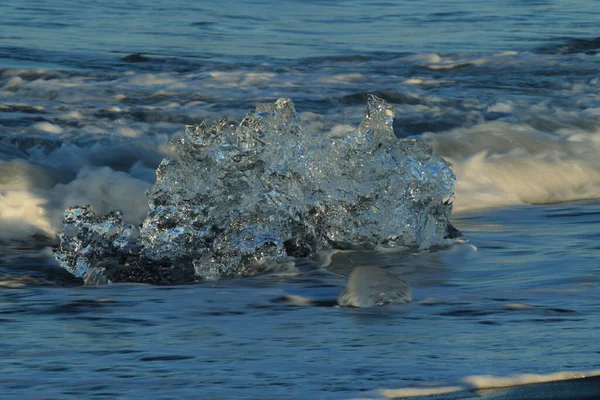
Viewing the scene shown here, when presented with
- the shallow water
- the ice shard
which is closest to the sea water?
the shallow water

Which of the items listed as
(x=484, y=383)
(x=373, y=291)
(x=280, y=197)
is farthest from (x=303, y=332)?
(x=280, y=197)

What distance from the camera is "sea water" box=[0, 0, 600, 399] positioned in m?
3.38

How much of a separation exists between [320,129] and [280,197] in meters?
4.27

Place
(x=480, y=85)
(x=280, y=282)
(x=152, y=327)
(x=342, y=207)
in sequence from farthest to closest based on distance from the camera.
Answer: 1. (x=480, y=85)
2. (x=342, y=207)
3. (x=280, y=282)
4. (x=152, y=327)

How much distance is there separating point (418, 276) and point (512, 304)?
2.56ft

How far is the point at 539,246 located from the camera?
Answer: 5500mm

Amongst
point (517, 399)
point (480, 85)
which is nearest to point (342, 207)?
point (517, 399)

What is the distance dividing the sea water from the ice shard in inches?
7.4

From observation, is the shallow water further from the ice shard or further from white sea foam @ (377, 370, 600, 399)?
the ice shard

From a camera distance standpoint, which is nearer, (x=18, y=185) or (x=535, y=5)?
(x=18, y=185)

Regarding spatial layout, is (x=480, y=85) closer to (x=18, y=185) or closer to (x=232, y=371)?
(x=18, y=185)

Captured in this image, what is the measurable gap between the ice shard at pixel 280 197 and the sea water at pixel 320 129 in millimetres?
187

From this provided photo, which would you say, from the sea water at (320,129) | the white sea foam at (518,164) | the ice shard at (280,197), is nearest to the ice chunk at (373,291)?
the sea water at (320,129)

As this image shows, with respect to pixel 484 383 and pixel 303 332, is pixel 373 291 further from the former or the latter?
pixel 484 383
